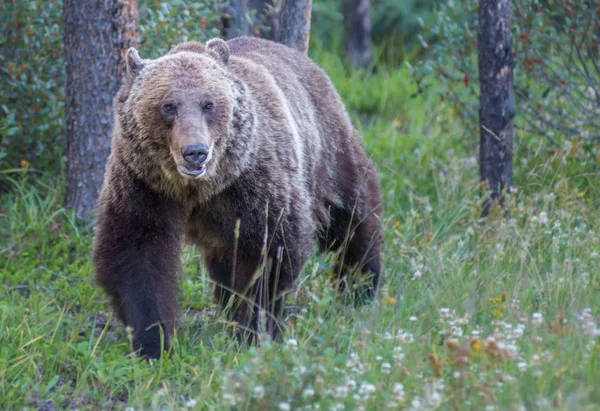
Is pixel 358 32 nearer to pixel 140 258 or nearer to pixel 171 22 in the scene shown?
pixel 171 22

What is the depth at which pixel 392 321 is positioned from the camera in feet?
14.4

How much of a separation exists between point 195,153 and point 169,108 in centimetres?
36

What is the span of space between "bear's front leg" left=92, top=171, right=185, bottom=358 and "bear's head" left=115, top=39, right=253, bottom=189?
0.59ft

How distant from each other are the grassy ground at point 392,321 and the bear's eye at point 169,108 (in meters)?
1.14

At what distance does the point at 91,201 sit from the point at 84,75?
87 centimetres

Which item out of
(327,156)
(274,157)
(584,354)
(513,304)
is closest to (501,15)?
(327,156)

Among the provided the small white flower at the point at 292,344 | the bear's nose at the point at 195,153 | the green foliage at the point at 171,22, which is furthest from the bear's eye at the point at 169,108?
the green foliage at the point at 171,22

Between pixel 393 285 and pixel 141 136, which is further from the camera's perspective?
pixel 393 285

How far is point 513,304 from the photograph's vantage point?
13.2 feet

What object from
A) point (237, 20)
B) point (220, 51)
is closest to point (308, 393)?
point (220, 51)

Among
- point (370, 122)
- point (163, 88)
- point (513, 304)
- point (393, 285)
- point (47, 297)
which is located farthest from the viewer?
point (370, 122)

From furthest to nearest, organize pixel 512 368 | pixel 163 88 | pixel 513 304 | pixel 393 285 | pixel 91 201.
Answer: pixel 91 201, pixel 393 285, pixel 163 88, pixel 513 304, pixel 512 368

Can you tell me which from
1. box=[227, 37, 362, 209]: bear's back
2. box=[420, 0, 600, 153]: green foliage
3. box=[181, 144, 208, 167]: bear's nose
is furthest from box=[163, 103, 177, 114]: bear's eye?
box=[420, 0, 600, 153]: green foliage

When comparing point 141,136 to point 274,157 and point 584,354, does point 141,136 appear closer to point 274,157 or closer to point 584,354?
point 274,157
